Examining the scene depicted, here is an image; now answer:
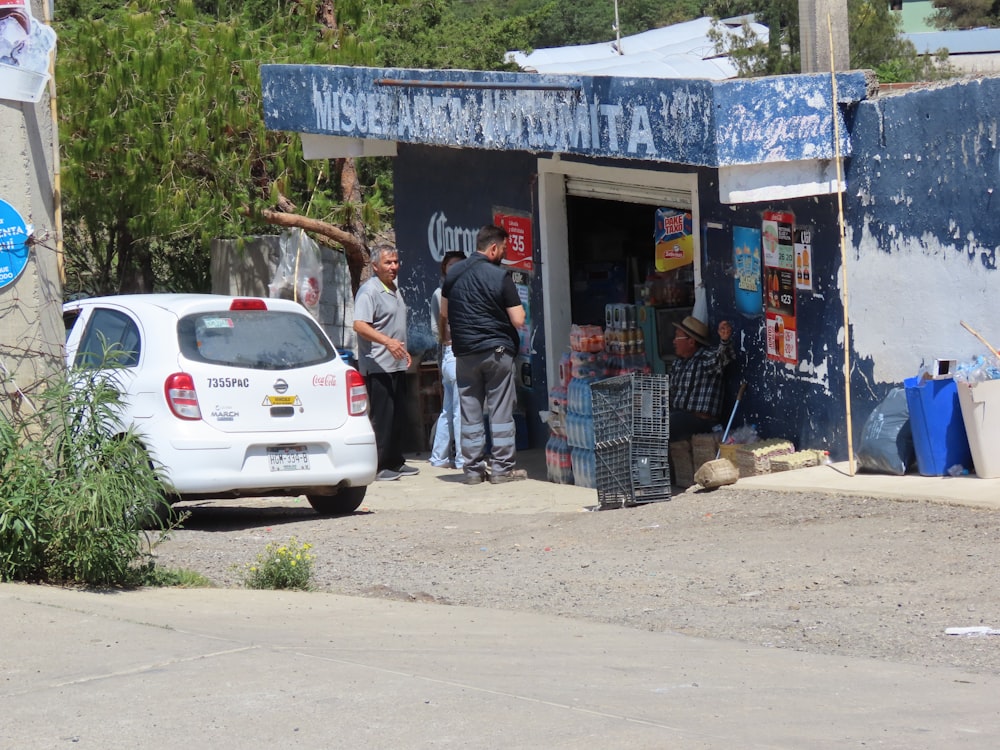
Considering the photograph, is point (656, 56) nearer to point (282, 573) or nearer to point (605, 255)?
point (605, 255)

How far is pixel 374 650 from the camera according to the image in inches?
239

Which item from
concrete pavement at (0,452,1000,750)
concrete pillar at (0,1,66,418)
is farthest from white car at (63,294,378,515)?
concrete pavement at (0,452,1000,750)

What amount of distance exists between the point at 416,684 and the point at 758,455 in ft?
17.7

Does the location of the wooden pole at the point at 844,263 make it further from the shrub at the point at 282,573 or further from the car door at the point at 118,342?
the car door at the point at 118,342

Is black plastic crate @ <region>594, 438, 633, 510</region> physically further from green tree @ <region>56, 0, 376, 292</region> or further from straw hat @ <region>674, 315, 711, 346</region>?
green tree @ <region>56, 0, 376, 292</region>

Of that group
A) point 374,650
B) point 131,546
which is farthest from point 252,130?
point 374,650

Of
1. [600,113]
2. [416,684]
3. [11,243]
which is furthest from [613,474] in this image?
[416,684]

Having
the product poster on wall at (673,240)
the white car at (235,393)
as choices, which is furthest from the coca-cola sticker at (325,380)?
the product poster on wall at (673,240)

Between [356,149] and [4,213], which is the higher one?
[356,149]

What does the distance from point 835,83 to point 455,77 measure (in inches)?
145

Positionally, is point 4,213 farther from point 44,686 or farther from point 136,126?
point 136,126

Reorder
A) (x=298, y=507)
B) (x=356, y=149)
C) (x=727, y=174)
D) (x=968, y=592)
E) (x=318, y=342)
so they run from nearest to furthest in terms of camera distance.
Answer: (x=968, y=592) < (x=727, y=174) < (x=318, y=342) < (x=298, y=507) < (x=356, y=149)

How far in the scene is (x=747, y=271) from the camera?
422 inches

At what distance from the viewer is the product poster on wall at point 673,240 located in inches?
461
